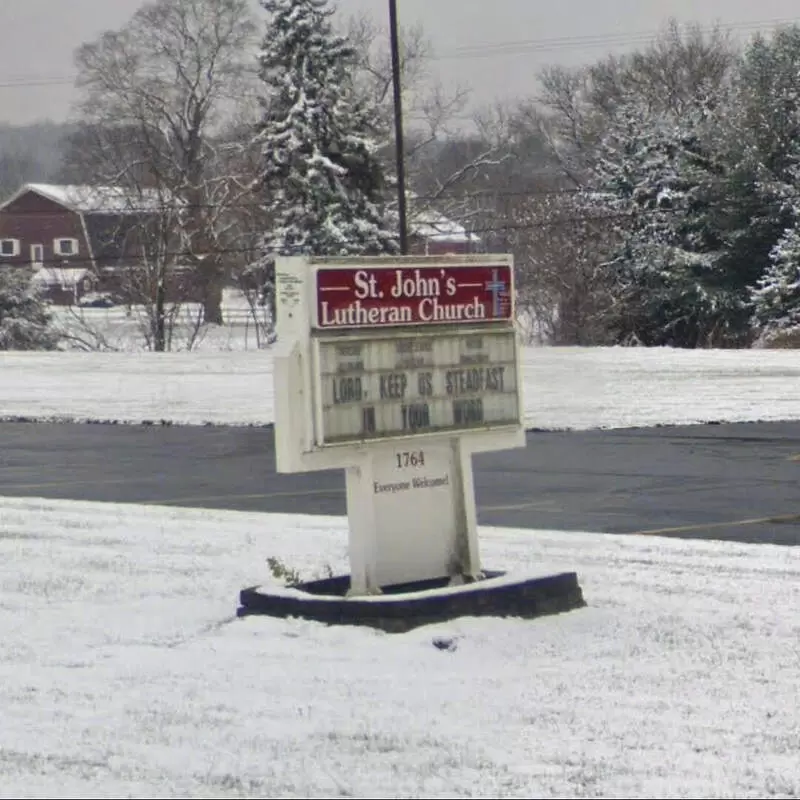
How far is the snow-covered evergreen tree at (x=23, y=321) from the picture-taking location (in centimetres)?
5994

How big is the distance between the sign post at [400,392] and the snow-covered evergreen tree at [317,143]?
45.1m

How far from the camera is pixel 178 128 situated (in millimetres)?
73125

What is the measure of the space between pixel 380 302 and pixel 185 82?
66.5 metres

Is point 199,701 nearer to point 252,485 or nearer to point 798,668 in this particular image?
point 798,668

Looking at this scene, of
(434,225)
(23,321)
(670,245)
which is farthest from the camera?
(434,225)

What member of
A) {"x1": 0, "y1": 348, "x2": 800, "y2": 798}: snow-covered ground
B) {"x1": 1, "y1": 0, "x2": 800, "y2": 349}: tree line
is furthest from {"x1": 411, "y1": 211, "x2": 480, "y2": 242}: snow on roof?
{"x1": 0, "y1": 348, "x2": 800, "y2": 798}: snow-covered ground

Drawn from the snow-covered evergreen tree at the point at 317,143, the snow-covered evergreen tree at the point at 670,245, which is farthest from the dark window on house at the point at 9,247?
the snow-covered evergreen tree at the point at 670,245

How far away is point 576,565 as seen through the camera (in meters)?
11.1

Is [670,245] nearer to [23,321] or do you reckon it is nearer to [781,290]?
[781,290]

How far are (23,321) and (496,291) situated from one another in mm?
52803

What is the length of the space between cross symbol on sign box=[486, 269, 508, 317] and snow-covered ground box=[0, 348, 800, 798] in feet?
5.92

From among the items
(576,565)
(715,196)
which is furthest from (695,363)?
(576,565)

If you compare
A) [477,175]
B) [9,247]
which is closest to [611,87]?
[477,175]

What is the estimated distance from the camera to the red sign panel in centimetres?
888
